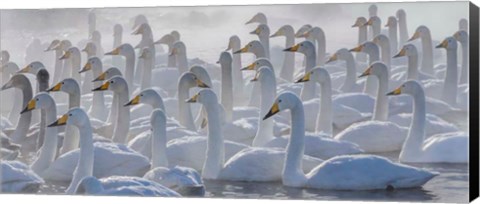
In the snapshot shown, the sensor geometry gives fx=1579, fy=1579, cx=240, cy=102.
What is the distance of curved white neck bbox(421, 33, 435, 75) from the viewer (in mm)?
14984

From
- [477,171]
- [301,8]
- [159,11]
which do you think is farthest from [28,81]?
[477,171]

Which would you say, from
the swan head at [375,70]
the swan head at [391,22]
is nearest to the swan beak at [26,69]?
the swan head at [375,70]

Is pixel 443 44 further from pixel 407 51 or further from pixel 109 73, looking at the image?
pixel 109 73

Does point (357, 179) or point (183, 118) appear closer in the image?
point (357, 179)

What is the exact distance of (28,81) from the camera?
642 inches

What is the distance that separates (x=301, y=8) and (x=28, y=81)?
305 centimetres

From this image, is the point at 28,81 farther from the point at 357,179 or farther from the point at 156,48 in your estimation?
the point at 357,179

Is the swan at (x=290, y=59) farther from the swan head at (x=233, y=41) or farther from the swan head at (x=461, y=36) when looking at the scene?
the swan head at (x=461, y=36)

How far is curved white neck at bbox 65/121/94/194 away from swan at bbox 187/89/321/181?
1040mm

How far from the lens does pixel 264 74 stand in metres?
15.5

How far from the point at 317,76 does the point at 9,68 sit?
128 inches

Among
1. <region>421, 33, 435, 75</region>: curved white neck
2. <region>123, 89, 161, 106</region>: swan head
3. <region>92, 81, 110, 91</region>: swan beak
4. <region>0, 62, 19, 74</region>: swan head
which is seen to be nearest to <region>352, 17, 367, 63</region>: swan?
<region>421, 33, 435, 75</region>: curved white neck

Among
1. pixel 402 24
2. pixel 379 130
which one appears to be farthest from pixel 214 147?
pixel 402 24

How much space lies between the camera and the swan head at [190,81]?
15695mm
